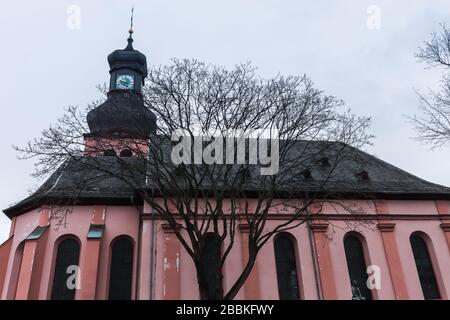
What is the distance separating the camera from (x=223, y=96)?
13.8m

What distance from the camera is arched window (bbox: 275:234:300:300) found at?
17391 mm

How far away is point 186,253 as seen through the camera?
667 inches

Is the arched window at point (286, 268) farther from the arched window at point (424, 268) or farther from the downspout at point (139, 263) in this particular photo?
the downspout at point (139, 263)

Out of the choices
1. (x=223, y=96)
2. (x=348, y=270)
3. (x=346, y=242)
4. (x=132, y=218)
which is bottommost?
(x=348, y=270)

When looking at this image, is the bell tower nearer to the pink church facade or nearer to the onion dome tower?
the onion dome tower

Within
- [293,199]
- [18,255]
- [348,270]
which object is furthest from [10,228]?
[348,270]

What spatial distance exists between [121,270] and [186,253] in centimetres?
299

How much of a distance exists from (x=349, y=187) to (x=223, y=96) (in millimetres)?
8672

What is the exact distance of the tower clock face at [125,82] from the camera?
1303 inches

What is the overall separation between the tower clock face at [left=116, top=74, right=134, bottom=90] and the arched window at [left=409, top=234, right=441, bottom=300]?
23.3m

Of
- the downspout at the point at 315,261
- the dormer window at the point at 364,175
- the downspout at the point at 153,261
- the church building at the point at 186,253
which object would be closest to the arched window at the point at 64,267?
the church building at the point at 186,253
